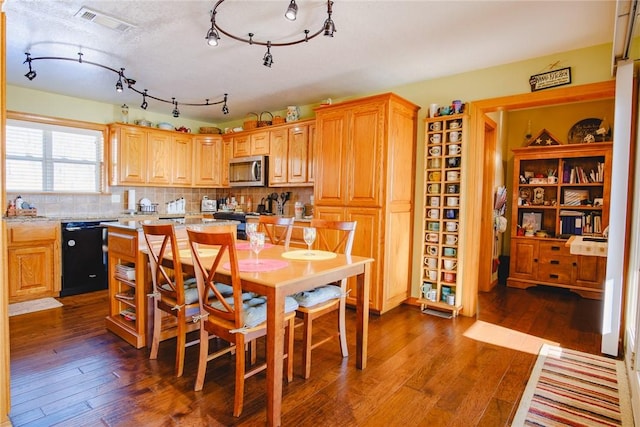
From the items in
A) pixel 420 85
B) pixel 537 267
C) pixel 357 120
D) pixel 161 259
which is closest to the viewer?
pixel 161 259

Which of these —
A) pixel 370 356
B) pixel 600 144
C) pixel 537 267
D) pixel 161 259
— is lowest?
pixel 370 356

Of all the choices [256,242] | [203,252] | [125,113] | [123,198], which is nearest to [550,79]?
[256,242]

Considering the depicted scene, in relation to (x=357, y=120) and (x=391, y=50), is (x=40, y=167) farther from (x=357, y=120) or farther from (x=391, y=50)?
(x=391, y=50)

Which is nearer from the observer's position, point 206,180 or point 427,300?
point 427,300

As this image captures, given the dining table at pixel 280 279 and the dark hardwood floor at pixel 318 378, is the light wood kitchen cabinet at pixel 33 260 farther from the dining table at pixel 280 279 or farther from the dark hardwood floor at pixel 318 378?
the dining table at pixel 280 279

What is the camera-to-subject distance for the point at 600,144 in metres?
4.30

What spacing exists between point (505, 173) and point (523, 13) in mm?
3550

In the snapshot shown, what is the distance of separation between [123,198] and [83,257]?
127cm

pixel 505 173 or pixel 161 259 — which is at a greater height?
pixel 505 173

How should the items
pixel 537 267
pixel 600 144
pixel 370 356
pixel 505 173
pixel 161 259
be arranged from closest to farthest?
pixel 161 259, pixel 370 356, pixel 600 144, pixel 537 267, pixel 505 173

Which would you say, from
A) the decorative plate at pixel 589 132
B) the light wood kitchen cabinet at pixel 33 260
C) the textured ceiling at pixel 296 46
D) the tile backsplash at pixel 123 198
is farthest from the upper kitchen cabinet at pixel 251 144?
the decorative plate at pixel 589 132

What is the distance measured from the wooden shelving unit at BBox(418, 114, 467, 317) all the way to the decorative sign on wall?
2.14ft

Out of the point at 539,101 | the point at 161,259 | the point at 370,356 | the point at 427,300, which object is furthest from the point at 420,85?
the point at 161,259

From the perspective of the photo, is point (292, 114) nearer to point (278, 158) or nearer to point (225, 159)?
point (278, 158)
